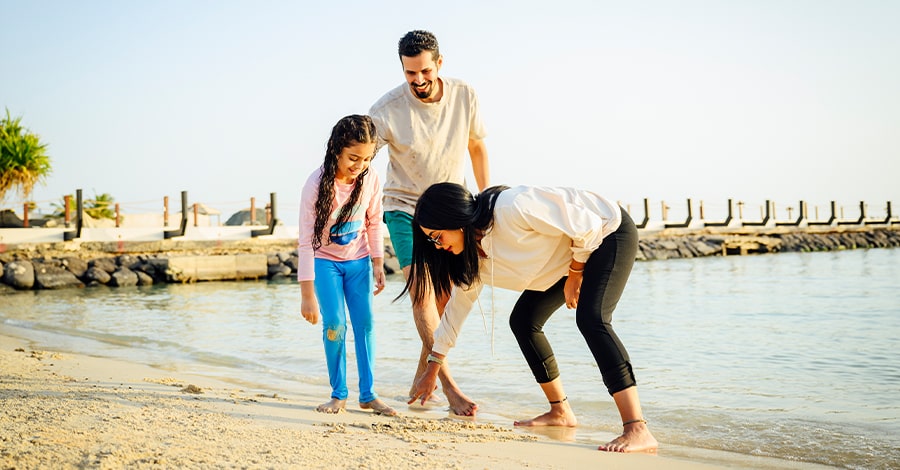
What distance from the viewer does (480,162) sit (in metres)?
4.82

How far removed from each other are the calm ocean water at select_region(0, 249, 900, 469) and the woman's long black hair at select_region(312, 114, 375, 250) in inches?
55.9

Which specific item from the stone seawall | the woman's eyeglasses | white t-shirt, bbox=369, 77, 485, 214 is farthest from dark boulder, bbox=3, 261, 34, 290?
the woman's eyeglasses

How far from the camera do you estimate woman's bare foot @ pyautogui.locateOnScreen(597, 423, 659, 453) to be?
316cm

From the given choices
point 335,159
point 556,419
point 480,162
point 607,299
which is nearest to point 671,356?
point 480,162

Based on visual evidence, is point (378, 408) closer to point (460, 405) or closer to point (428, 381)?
point (428, 381)

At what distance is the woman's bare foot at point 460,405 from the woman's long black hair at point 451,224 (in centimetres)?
98

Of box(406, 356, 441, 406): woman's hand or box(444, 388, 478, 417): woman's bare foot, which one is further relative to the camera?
box(444, 388, 478, 417): woman's bare foot

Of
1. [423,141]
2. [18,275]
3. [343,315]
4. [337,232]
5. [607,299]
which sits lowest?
[18,275]

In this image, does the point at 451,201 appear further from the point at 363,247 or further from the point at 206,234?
the point at 206,234

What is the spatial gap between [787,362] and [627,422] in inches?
141

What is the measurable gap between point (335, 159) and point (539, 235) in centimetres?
118

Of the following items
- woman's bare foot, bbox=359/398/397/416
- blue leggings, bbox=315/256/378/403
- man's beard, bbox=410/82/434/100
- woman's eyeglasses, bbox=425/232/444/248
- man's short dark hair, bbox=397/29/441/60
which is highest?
man's short dark hair, bbox=397/29/441/60

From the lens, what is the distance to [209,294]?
601 inches

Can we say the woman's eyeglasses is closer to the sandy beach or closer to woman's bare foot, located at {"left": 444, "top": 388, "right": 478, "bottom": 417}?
the sandy beach
